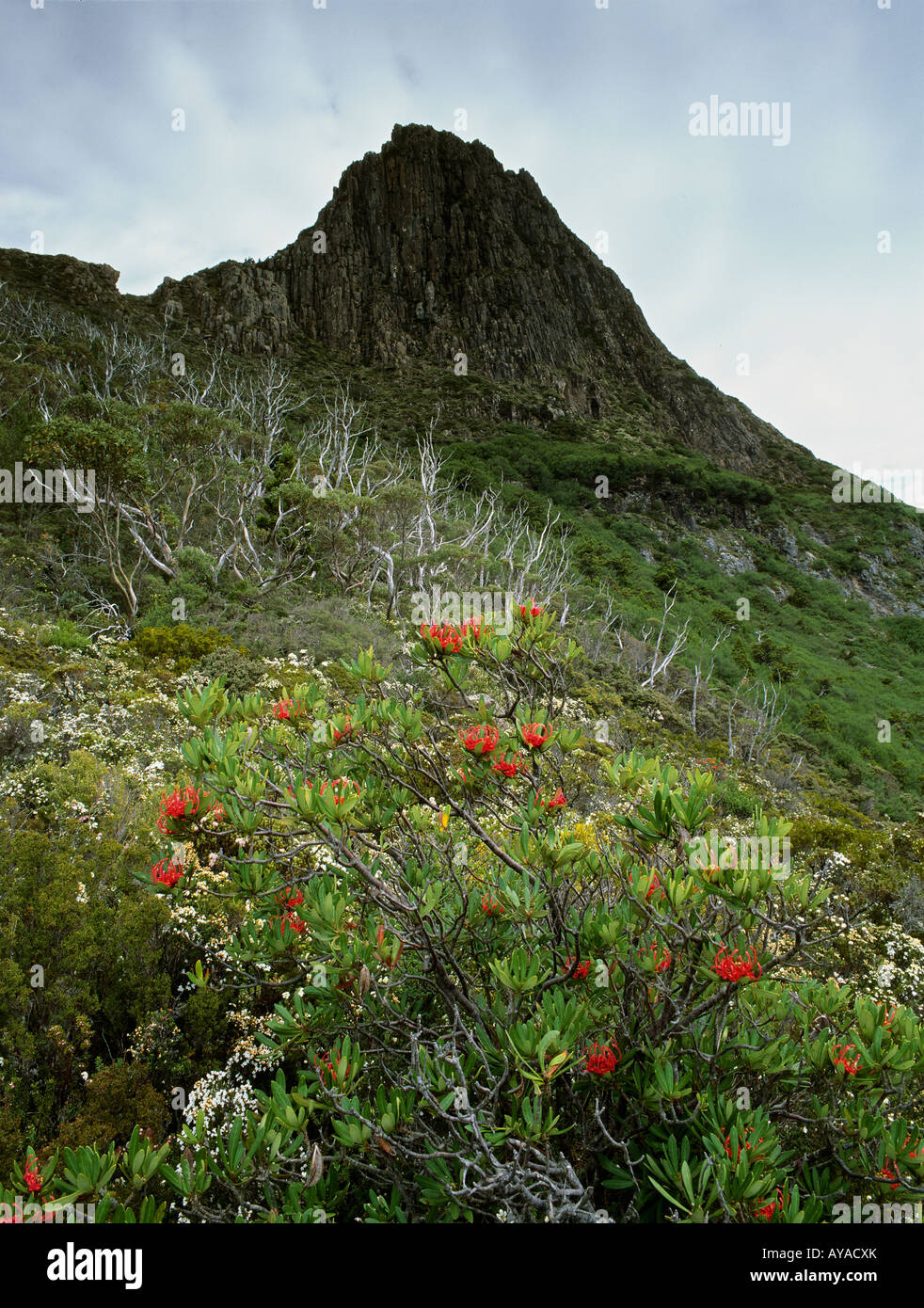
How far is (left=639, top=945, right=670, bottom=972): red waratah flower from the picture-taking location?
1714 mm

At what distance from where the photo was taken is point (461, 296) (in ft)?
205

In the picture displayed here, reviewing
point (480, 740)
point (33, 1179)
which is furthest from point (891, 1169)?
point (33, 1179)

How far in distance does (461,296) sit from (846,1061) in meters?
71.7

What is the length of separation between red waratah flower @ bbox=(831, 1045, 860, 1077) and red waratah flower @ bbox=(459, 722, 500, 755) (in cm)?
125

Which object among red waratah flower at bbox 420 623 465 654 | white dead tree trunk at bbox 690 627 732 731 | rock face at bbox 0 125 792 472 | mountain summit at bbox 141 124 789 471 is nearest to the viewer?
red waratah flower at bbox 420 623 465 654

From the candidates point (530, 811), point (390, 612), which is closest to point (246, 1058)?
point (530, 811)

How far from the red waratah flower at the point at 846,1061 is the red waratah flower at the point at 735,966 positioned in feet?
1.02

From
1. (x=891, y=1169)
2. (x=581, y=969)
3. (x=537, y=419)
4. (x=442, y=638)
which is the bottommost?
(x=891, y=1169)

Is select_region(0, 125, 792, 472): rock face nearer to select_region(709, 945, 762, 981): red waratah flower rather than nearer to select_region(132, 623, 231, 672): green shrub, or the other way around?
select_region(132, 623, 231, 672): green shrub

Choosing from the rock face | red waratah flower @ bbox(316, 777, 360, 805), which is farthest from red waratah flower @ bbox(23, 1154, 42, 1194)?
the rock face

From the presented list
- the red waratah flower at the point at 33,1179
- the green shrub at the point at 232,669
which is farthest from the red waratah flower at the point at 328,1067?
the green shrub at the point at 232,669

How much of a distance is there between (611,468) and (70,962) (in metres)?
41.9

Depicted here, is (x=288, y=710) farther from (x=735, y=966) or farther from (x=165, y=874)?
(x=735, y=966)

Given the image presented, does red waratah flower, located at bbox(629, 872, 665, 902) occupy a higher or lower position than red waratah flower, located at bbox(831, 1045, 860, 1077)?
higher
